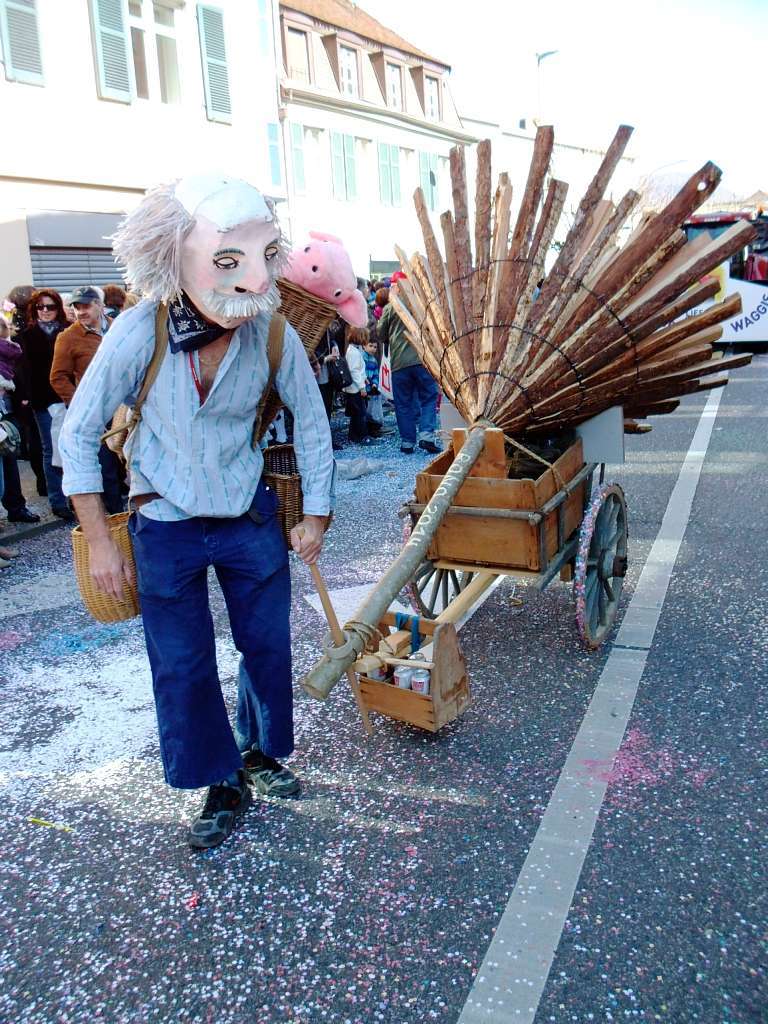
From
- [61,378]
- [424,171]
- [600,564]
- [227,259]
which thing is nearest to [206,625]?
[227,259]

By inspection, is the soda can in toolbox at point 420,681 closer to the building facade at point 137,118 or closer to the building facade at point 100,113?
the building facade at point 137,118

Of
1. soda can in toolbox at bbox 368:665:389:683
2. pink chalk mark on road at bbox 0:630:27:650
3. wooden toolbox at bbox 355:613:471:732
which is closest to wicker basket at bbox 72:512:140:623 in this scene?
wooden toolbox at bbox 355:613:471:732

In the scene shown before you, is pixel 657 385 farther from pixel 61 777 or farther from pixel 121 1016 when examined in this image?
pixel 121 1016

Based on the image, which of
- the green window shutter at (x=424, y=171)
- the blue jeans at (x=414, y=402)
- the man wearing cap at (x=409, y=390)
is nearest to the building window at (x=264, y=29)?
the green window shutter at (x=424, y=171)

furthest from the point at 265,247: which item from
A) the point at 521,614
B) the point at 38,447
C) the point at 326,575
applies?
the point at 38,447

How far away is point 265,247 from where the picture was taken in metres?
2.70

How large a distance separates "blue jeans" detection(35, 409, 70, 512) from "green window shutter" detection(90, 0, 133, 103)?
11166 mm

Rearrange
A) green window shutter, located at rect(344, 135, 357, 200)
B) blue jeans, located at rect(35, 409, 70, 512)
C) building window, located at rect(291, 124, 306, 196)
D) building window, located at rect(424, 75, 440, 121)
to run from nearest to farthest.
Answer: blue jeans, located at rect(35, 409, 70, 512) → building window, located at rect(291, 124, 306, 196) → green window shutter, located at rect(344, 135, 357, 200) → building window, located at rect(424, 75, 440, 121)

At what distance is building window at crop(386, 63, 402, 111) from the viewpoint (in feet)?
107

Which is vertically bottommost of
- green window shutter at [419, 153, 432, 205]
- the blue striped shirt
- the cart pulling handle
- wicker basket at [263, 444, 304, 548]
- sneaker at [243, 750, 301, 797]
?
sneaker at [243, 750, 301, 797]

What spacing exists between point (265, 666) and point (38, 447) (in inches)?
246

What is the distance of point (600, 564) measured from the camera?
4.35m

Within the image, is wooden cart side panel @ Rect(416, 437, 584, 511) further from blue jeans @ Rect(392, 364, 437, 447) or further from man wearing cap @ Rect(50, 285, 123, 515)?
blue jeans @ Rect(392, 364, 437, 447)

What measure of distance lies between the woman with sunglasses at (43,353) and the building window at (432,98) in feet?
97.2
